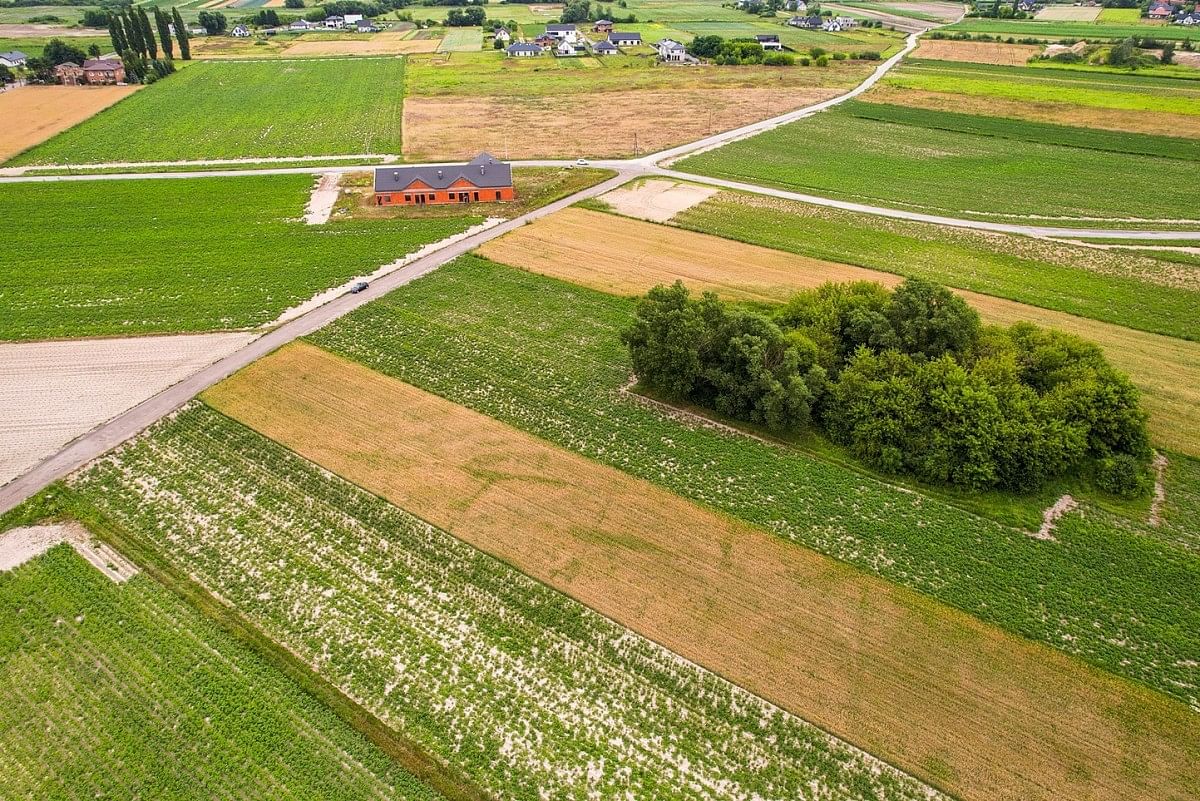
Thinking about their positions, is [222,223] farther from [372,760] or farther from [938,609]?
[938,609]

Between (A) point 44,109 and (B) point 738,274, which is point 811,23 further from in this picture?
(A) point 44,109

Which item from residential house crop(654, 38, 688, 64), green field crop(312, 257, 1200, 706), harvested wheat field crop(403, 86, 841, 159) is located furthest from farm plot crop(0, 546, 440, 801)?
residential house crop(654, 38, 688, 64)

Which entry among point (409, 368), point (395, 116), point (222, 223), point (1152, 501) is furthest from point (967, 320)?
point (395, 116)

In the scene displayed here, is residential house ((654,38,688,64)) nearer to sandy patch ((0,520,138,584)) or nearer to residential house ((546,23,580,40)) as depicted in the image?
residential house ((546,23,580,40))

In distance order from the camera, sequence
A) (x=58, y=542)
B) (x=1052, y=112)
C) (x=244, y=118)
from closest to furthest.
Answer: (x=58, y=542), (x=244, y=118), (x=1052, y=112)

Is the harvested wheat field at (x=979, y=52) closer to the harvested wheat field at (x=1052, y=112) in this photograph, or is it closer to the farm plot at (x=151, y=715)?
the harvested wheat field at (x=1052, y=112)

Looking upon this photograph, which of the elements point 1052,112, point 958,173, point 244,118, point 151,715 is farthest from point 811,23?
point 151,715
